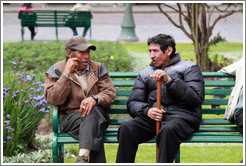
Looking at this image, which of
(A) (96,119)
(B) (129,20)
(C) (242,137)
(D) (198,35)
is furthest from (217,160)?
(B) (129,20)

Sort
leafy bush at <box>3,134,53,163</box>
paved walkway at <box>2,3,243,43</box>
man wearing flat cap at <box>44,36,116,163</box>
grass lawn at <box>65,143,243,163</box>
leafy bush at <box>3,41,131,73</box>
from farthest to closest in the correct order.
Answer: paved walkway at <box>2,3,243,43</box> < leafy bush at <box>3,41,131,73</box> < grass lawn at <box>65,143,243,163</box> < leafy bush at <box>3,134,53,163</box> < man wearing flat cap at <box>44,36,116,163</box>

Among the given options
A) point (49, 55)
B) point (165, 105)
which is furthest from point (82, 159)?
point (49, 55)

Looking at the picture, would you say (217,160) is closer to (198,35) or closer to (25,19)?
(198,35)

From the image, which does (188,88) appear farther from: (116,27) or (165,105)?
(116,27)

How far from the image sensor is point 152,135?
466 centimetres

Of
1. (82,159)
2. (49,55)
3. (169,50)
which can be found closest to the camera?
(82,159)

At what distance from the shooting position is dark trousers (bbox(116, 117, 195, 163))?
14.3 ft

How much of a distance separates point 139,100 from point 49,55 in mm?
5752

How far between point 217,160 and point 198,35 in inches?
190

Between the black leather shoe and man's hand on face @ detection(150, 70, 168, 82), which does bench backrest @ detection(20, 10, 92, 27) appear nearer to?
man's hand on face @ detection(150, 70, 168, 82)

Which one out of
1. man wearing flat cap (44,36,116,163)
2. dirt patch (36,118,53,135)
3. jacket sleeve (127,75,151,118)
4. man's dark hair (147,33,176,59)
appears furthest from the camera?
dirt patch (36,118,53,135)

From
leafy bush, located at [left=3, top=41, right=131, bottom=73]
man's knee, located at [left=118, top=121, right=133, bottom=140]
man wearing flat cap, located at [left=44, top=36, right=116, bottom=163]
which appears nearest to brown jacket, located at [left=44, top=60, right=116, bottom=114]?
man wearing flat cap, located at [left=44, top=36, right=116, bottom=163]

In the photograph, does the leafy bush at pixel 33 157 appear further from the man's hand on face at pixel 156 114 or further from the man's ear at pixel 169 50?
the man's ear at pixel 169 50

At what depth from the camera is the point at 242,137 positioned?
4.64 m
